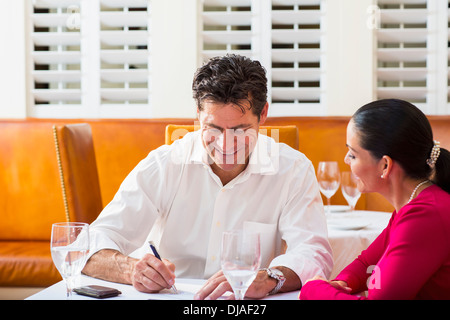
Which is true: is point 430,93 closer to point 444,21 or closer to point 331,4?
point 444,21

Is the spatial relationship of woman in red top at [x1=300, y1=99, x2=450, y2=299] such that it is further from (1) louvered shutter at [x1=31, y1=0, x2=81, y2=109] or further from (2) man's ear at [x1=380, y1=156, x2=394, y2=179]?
(1) louvered shutter at [x1=31, y1=0, x2=81, y2=109]

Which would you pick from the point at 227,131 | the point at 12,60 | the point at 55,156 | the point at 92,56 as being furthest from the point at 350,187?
the point at 12,60

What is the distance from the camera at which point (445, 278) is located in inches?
49.9

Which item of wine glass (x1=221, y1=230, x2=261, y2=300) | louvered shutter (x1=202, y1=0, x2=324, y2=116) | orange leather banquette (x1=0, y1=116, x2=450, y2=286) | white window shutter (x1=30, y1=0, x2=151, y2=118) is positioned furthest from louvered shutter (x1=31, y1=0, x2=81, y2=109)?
wine glass (x1=221, y1=230, x2=261, y2=300)

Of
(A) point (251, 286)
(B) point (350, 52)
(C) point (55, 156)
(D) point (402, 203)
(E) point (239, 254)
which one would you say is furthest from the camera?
(B) point (350, 52)

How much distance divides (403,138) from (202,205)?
83 centimetres

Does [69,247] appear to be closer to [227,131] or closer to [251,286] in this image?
[251,286]

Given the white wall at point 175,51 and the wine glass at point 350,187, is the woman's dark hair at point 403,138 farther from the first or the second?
the white wall at point 175,51

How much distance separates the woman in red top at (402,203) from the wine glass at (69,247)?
50cm

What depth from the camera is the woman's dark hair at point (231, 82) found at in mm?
1762

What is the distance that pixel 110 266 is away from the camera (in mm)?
1544

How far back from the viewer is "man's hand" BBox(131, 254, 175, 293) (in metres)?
1.37

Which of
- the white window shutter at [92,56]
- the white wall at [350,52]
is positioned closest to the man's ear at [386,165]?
the white wall at [350,52]
